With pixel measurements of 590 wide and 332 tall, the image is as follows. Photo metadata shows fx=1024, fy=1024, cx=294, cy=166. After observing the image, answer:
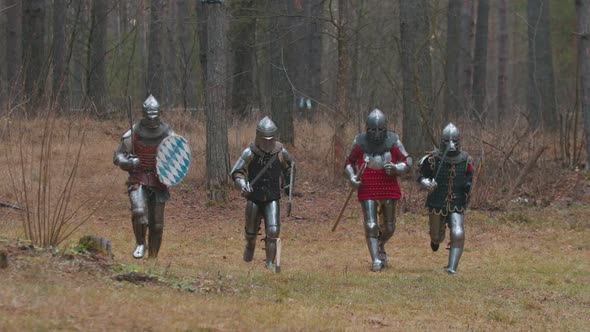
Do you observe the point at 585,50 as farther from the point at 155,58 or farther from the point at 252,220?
the point at 155,58

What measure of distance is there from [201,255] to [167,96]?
64.0 feet

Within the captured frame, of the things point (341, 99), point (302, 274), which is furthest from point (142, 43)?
point (302, 274)

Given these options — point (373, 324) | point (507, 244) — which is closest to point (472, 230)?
point (507, 244)

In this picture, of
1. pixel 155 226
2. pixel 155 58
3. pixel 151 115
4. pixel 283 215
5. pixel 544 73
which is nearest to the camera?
pixel 151 115

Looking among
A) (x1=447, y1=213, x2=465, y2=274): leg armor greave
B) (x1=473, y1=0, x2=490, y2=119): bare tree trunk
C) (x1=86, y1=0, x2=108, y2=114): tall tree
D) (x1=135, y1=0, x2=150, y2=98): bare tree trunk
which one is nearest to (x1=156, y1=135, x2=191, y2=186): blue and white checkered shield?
(x1=447, y1=213, x2=465, y2=274): leg armor greave

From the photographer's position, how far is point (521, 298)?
10.6 metres

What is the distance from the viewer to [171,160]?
11914 millimetres

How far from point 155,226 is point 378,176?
9.21 ft

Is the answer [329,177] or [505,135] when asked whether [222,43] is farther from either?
[505,135]

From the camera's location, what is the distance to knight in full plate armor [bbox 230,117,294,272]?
1201 centimetres

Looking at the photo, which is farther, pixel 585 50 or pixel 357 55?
pixel 357 55

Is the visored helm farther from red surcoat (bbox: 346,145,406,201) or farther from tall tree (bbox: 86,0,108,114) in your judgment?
tall tree (bbox: 86,0,108,114)

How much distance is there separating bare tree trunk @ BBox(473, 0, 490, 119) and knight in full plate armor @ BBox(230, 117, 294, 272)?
62.9 ft

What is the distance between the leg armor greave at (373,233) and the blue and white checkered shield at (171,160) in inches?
93.1
